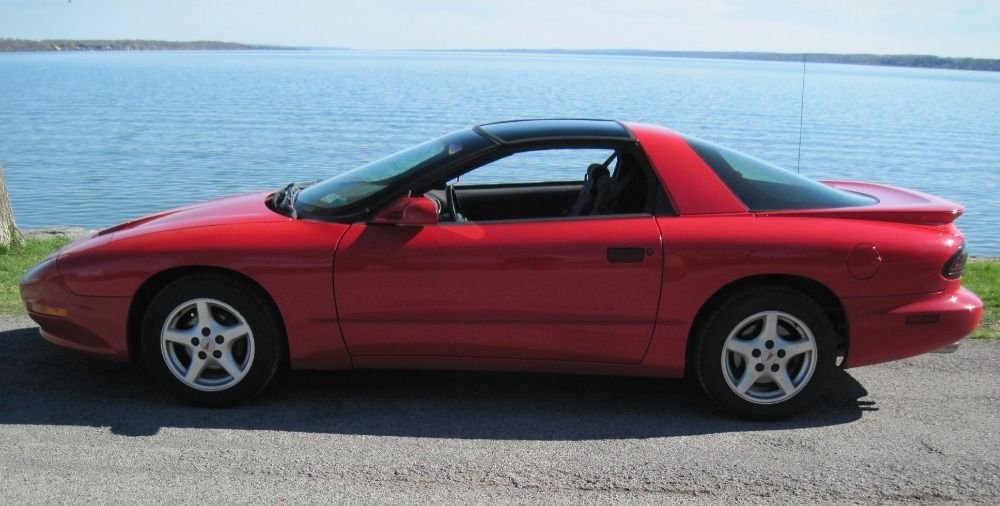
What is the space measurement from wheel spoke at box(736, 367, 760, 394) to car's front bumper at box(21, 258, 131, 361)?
301 centimetres

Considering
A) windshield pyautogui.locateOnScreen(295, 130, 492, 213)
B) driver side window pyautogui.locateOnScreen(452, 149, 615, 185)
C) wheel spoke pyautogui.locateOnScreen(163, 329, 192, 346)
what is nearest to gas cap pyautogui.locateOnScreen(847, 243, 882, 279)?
windshield pyautogui.locateOnScreen(295, 130, 492, 213)

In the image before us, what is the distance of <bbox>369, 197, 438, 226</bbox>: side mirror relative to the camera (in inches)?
183

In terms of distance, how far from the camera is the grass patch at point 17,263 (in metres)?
6.94

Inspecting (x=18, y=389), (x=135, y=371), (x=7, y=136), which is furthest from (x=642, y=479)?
(x=7, y=136)

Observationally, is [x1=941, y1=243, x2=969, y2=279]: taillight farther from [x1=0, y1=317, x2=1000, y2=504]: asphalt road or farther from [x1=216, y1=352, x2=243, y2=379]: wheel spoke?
[x1=216, y1=352, x2=243, y2=379]: wheel spoke

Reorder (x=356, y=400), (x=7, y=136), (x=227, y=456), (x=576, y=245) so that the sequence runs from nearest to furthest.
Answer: (x=227, y=456) → (x=576, y=245) → (x=356, y=400) → (x=7, y=136)

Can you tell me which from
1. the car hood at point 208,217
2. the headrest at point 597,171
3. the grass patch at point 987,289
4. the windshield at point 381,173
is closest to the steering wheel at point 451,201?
the windshield at point 381,173

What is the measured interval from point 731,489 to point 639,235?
128cm

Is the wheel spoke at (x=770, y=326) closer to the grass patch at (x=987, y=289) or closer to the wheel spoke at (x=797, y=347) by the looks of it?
the wheel spoke at (x=797, y=347)

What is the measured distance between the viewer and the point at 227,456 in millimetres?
4266

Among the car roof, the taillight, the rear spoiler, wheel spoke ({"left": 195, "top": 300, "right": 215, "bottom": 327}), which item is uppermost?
the car roof

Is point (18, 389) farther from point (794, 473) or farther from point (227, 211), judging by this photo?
point (794, 473)

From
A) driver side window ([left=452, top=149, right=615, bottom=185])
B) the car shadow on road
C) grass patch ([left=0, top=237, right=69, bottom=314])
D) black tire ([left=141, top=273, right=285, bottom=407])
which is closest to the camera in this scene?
the car shadow on road

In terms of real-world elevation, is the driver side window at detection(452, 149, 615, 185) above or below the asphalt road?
below
